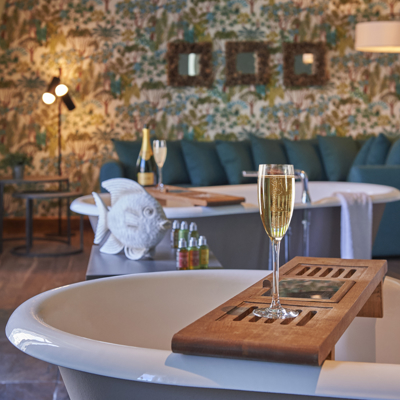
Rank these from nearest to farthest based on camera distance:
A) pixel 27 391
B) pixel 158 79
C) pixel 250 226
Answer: pixel 27 391 → pixel 250 226 → pixel 158 79

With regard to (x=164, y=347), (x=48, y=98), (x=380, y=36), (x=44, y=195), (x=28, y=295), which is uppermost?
(x=380, y=36)

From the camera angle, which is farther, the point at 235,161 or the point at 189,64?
the point at 189,64

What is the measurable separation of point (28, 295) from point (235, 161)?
249 cm

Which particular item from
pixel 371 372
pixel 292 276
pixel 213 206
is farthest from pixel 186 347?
pixel 213 206

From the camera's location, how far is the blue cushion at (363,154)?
5242 millimetres

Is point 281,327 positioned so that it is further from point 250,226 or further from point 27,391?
point 250,226

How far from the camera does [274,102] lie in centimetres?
568

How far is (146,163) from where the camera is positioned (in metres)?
2.69

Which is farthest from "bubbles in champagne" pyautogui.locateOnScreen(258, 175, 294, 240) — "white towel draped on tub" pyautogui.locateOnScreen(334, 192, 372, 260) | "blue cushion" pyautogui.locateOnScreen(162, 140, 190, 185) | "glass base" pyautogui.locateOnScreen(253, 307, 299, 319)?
"blue cushion" pyautogui.locateOnScreen(162, 140, 190, 185)

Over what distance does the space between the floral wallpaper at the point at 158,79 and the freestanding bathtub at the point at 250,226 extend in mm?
2600

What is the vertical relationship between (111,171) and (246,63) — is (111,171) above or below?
below

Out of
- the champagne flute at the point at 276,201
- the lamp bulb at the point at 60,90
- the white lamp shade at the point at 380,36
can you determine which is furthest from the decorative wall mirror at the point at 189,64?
the champagne flute at the point at 276,201

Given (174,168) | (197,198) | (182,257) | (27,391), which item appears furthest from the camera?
(174,168)

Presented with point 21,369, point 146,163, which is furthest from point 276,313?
point 146,163
